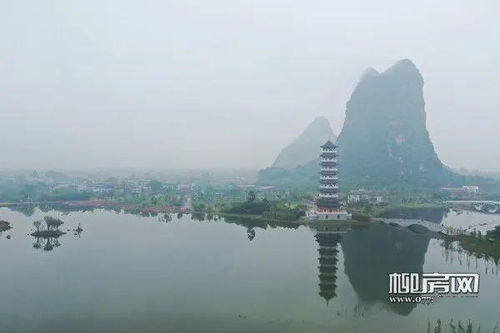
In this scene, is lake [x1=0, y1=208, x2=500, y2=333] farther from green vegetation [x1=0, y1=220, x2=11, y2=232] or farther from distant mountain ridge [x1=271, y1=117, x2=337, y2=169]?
distant mountain ridge [x1=271, y1=117, x2=337, y2=169]

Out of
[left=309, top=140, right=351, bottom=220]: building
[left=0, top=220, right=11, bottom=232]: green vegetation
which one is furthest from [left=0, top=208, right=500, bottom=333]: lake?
[left=309, top=140, right=351, bottom=220]: building

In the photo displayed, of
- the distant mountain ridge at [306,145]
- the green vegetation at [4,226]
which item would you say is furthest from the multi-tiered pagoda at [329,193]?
the distant mountain ridge at [306,145]

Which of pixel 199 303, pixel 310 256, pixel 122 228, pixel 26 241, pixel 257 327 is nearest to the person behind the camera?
pixel 257 327

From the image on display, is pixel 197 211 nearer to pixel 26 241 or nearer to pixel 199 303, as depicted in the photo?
pixel 26 241

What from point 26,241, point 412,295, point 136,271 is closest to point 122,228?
point 26,241

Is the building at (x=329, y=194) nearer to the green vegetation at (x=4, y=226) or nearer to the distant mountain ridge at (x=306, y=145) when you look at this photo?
the green vegetation at (x=4, y=226)

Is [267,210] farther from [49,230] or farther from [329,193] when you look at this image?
[49,230]
